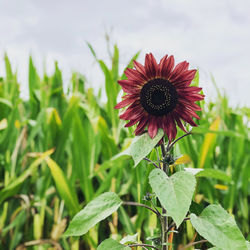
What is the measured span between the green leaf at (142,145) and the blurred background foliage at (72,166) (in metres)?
0.67

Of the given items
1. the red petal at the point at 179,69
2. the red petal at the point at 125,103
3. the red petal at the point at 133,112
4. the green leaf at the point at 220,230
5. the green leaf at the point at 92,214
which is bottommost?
the green leaf at the point at 220,230

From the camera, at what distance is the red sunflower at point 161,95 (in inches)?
14.9

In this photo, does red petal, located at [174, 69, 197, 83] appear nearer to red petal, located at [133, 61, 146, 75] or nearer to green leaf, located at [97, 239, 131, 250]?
red petal, located at [133, 61, 146, 75]

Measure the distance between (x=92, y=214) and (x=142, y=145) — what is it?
0.32 ft

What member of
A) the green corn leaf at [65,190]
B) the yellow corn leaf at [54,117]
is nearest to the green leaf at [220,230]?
the green corn leaf at [65,190]

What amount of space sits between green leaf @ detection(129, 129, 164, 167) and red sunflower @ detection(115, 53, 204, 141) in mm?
11


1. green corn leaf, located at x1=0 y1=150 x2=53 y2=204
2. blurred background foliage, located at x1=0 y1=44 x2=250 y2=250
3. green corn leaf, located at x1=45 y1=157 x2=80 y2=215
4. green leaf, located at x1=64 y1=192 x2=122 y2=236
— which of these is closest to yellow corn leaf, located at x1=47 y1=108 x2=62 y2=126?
blurred background foliage, located at x1=0 y1=44 x2=250 y2=250

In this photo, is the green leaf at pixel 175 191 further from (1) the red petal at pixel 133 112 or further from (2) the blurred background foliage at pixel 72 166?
(2) the blurred background foliage at pixel 72 166

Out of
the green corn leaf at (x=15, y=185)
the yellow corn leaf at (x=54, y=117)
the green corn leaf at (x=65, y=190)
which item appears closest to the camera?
the green corn leaf at (x=65, y=190)

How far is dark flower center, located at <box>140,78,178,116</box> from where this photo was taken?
0.38 m

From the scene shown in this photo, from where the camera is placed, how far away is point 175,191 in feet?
1.10

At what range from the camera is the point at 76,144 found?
131 centimetres

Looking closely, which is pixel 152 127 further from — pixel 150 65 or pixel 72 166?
pixel 72 166

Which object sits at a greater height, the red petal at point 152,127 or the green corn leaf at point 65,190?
the red petal at point 152,127
